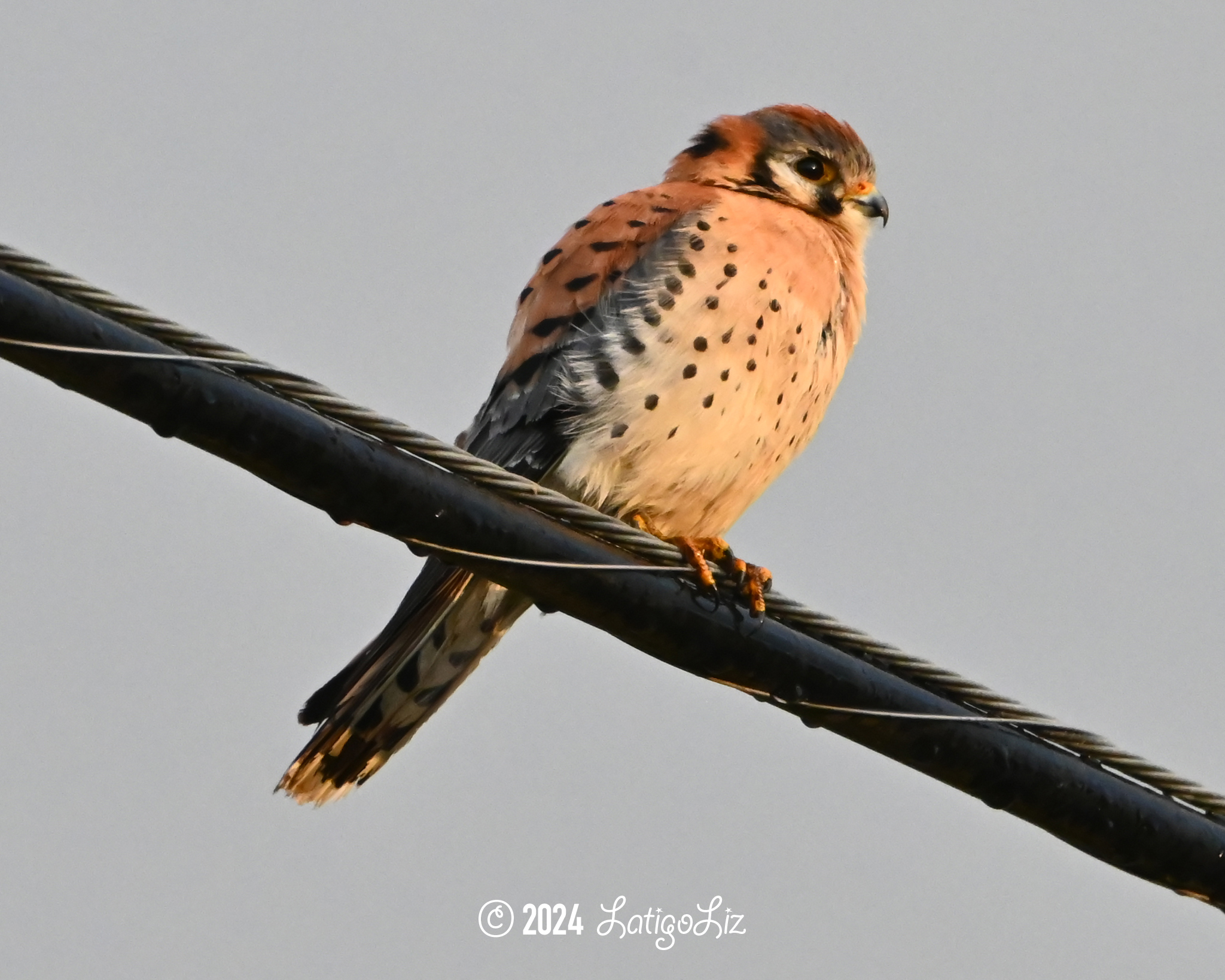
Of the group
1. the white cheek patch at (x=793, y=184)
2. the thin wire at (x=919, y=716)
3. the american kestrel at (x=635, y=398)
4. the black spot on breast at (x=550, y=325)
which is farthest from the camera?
the white cheek patch at (x=793, y=184)

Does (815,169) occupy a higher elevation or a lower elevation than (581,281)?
higher

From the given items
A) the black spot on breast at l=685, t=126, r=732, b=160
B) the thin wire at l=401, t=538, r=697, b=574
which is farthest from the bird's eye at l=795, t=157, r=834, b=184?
the thin wire at l=401, t=538, r=697, b=574

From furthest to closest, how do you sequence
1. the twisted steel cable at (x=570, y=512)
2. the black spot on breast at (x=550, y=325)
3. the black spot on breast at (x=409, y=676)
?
the black spot on breast at (x=550, y=325)
the black spot on breast at (x=409, y=676)
the twisted steel cable at (x=570, y=512)

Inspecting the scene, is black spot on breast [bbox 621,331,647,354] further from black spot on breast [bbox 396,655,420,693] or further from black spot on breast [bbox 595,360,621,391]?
black spot on breast [bbox 396,655,420,693]

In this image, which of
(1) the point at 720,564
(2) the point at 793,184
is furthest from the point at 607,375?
(2) the point at 793,184

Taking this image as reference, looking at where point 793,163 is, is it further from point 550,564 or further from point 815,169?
point 550,564

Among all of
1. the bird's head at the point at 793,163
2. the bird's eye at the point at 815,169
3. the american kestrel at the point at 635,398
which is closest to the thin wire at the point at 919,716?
the american kestrel at the point at 635,398

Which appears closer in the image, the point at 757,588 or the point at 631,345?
the point at 757,588

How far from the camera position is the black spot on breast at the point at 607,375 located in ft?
15.3

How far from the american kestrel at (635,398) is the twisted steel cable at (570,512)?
0.96 metres

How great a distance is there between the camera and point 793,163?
581 centimetres

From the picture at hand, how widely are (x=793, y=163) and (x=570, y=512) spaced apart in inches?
114

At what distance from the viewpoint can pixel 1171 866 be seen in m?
3.52

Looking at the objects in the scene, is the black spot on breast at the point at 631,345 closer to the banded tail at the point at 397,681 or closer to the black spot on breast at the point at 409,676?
the banded tail at the point at 397,681
